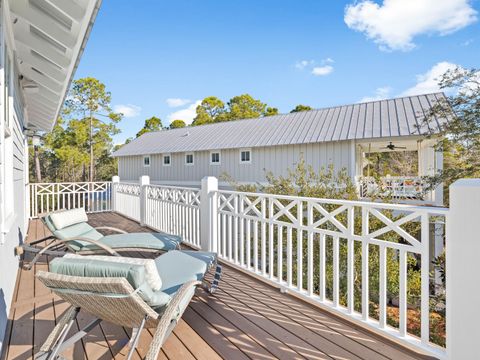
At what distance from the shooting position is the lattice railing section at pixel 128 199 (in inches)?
314

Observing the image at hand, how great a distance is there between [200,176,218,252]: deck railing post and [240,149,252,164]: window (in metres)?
10.5

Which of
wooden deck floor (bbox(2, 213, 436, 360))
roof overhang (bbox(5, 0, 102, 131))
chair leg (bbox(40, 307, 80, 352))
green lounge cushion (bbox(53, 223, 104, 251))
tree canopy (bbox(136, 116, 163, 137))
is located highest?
tree canopy (bbox(136, 116, 163, 137))

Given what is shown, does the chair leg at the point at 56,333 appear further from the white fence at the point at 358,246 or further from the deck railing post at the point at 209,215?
the deck railing post at the point at 209,215

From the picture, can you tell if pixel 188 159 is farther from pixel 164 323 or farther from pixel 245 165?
pixel 164 323

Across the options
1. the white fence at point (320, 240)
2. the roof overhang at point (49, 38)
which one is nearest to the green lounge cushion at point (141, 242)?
the white fence at point (320, 240)

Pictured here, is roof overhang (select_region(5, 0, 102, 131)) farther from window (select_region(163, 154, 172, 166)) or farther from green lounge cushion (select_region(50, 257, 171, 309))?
window (select_region(163, 154, 172, 166))

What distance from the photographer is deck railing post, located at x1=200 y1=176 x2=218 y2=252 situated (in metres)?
4.53

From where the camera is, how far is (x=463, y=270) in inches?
72.8

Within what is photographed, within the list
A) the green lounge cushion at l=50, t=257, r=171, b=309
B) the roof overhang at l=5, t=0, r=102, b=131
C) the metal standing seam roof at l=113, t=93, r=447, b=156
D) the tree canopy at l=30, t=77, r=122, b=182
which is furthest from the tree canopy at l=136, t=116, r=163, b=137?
the green lounge cushion at l=50, t=257, r=171, b=309

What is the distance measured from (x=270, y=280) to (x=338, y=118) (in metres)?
11.7

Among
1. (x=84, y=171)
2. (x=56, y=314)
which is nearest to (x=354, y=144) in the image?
(x=56, y=314)

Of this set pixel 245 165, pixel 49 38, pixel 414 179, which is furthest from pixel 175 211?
pixel 245 165

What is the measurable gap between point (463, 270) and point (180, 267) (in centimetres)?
216

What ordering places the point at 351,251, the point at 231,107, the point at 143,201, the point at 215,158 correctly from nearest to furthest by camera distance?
1. the point at 351,251
2. the point at 143,201
3. the point at 215,158
4. the point at 231,107
